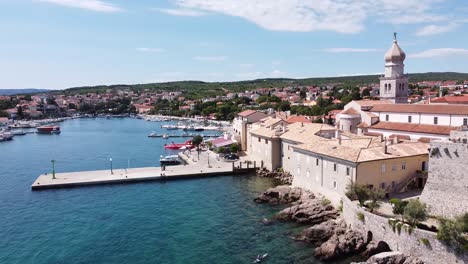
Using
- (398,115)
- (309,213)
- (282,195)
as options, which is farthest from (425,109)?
(309,213)

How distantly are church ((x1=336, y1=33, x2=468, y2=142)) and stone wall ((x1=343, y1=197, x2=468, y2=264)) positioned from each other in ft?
38.8

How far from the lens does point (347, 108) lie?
51.2 meters

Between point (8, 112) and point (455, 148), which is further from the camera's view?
point (8, 112)

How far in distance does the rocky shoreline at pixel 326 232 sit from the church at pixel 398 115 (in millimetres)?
11323

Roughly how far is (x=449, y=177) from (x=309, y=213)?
34.5ft

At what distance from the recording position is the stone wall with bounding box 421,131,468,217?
22.9 meters

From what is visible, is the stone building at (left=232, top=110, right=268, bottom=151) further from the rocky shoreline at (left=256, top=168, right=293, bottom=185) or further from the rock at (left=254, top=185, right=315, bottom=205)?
the rock at (left=254, top=185, right=315, bottom=205)

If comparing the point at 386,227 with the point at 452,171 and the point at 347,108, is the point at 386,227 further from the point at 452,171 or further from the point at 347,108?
the point at 347,108

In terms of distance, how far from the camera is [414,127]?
38781 mm

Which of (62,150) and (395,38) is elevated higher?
(395,38)

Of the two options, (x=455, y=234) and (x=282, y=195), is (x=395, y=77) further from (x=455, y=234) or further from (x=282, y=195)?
(x=455, y=234)

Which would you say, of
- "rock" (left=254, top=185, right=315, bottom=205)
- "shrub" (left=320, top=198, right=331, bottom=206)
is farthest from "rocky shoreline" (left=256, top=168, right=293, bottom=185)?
"shrub" (left=320, top=198, right=331, bottom=206)

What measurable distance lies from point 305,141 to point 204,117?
338 feet

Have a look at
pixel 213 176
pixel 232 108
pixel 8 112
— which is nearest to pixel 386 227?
pixel 213 176
